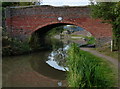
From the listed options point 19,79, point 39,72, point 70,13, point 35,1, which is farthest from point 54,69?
point 35,1

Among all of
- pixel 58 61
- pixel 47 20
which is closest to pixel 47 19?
pixel 47 20

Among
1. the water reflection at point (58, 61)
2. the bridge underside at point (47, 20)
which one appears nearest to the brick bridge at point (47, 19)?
Result: the bridge underside at point (47, 20)

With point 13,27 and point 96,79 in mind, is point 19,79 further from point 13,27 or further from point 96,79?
point 13,27

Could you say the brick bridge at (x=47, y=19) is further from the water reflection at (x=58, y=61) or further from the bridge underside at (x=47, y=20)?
the water reflection at (x=58, y=61)

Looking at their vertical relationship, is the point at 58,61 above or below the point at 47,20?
below

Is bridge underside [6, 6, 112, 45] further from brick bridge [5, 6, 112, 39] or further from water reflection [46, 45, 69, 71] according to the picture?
water reflection [46, 45, 69, 71]

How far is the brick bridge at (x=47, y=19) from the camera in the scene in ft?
54.2

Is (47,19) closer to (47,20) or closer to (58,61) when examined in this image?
(47,20)

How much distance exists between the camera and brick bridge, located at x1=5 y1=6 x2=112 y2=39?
16.5 meters

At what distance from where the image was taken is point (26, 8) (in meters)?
17.4

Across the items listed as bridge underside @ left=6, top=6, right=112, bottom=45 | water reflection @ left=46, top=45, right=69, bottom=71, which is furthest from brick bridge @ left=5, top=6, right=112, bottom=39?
water reflection @ left=46, top=45, right=69, bottom=71

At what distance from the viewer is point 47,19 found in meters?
17.3

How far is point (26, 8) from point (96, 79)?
12.9 m

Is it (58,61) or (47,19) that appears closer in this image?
(58,61)
